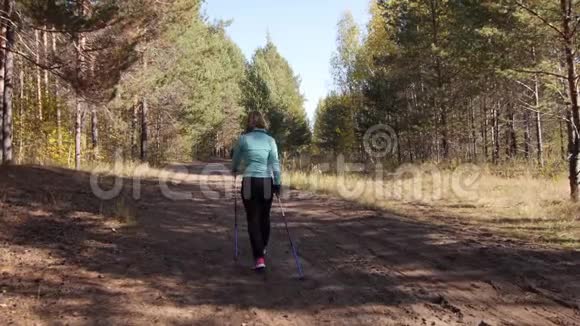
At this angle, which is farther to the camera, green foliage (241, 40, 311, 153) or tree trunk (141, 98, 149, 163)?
green foliage (241, 40, 311, 153)

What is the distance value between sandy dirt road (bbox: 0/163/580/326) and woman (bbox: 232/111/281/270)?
1.36 ft

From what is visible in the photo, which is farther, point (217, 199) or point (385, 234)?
point (217, 199)

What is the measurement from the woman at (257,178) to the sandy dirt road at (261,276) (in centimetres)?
42

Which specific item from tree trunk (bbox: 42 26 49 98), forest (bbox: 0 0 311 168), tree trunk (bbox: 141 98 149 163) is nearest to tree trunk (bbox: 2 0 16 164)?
forest (bbox: 0 0 311 168)

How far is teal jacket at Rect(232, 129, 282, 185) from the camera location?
5.74m

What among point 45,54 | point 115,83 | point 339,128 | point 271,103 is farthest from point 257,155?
point 339,128

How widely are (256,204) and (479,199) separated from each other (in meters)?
8.20

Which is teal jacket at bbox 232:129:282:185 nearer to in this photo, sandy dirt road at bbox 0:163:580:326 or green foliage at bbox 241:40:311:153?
sandy dirt road at bbox 0:163:580:326

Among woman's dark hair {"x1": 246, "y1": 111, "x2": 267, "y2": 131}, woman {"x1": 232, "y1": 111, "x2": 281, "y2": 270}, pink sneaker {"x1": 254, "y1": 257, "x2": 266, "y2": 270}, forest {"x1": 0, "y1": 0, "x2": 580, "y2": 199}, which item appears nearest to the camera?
pink sneaker {"x1": 254, "y1": 257, "x2": 266, "y2": 270}

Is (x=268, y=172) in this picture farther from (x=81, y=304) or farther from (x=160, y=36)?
(x=160, y=36)

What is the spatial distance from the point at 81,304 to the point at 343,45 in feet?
128

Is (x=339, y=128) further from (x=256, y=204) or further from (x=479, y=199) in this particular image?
(x=256, y=204)

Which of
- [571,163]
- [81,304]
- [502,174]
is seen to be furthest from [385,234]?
[502,174]

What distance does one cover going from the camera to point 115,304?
4.25 m
